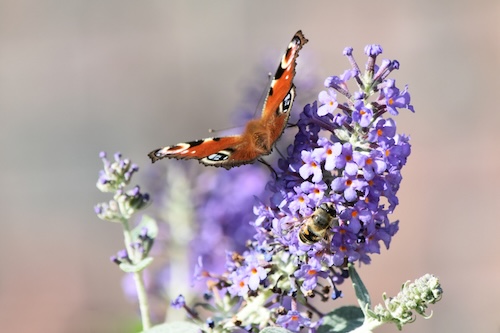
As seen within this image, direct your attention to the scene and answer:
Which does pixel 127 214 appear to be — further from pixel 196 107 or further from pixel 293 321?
pixel 196 107

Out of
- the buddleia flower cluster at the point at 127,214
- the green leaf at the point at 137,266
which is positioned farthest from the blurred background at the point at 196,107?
the green leaf at the point at 137,266

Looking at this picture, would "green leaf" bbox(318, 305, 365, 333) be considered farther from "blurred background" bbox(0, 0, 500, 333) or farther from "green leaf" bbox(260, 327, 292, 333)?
"blurred background" bbox(0, 0, 500, 333)

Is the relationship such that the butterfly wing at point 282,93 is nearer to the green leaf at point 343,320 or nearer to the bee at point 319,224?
the bee at point 319,224

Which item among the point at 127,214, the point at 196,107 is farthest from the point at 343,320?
the point at 196,107

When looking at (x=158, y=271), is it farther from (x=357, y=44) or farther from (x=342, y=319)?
(x=357, y=44)

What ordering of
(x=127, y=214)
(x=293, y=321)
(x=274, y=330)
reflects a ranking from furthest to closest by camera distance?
(x=127, y=214), (x=293, y=321), (x=274, y=330)

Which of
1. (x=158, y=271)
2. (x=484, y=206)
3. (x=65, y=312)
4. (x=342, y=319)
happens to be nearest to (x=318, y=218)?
(x=342, y=319)
